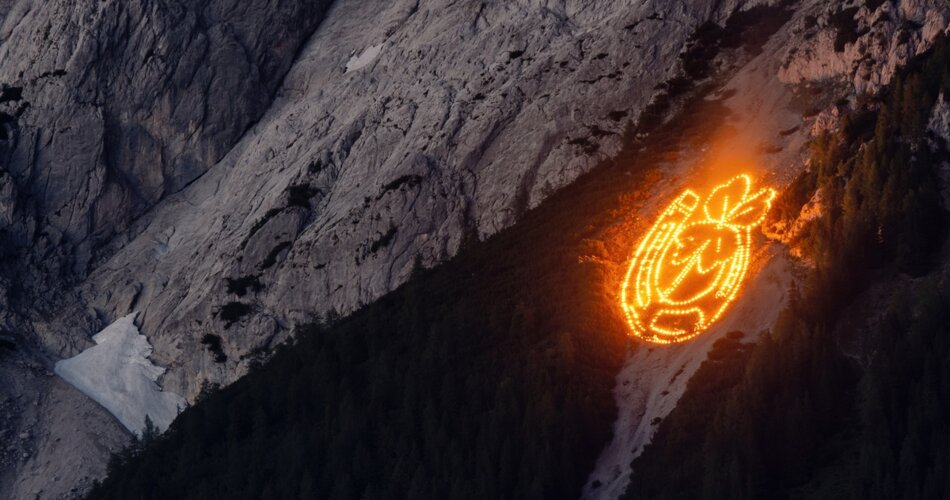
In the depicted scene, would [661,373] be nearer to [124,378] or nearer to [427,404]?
[427,404]

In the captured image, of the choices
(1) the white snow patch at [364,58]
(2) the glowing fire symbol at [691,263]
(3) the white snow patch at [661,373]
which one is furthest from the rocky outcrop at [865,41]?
(1) the white snow patch at [364,58]

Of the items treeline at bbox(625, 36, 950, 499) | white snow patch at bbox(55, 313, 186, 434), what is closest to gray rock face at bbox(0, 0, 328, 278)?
white snow patch at bbox(55, 313, 186, 434)

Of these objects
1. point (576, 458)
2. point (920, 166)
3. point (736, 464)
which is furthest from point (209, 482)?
point (920, 166)

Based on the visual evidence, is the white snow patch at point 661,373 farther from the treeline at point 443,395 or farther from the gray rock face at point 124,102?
the gray rock face at point 124,102

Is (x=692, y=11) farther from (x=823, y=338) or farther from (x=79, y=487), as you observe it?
(x=79, y=487)

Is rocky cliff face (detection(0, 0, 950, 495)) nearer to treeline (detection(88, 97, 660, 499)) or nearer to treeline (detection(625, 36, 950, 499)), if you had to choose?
treeline (detection(88, 97, 660, 499))

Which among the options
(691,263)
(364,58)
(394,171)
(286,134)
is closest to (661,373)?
(691,263)
